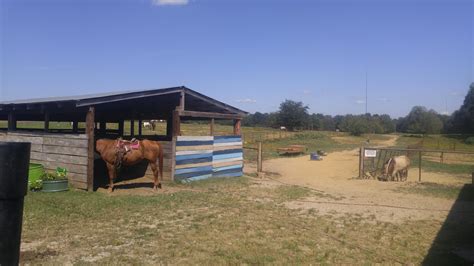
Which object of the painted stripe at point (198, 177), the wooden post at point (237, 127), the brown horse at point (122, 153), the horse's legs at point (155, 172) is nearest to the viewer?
the brown horse at point (122, 153)

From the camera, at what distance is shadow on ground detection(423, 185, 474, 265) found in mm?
5746

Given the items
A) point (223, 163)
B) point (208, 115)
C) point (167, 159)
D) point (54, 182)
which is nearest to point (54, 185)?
point (54, 182)

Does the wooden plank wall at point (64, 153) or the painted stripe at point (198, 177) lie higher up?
the wooden plank wall at point (64, 153)

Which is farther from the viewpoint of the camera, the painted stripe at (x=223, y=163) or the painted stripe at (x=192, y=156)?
the painted stripe at (x=223, y=163)

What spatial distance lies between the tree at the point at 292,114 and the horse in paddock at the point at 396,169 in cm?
6308

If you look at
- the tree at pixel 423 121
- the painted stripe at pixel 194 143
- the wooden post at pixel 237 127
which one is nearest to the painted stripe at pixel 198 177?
the painted stripe at pixel 194 143

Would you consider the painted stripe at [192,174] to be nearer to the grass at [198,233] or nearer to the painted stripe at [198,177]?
the painted stripe at [198,177]

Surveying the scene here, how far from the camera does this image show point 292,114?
80.1 metres

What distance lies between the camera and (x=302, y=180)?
1611 cm

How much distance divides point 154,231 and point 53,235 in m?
1.57

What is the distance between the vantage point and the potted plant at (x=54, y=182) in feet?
32.3

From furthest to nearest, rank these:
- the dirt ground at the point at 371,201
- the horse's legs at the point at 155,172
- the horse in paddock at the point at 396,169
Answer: the horse in paddock at the point at 396,169, the horse's legs at the point at 155,172, the dirt ground at the point at 371,201

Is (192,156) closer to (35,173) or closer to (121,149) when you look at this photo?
(121,149)

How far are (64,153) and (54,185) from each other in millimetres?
1226
